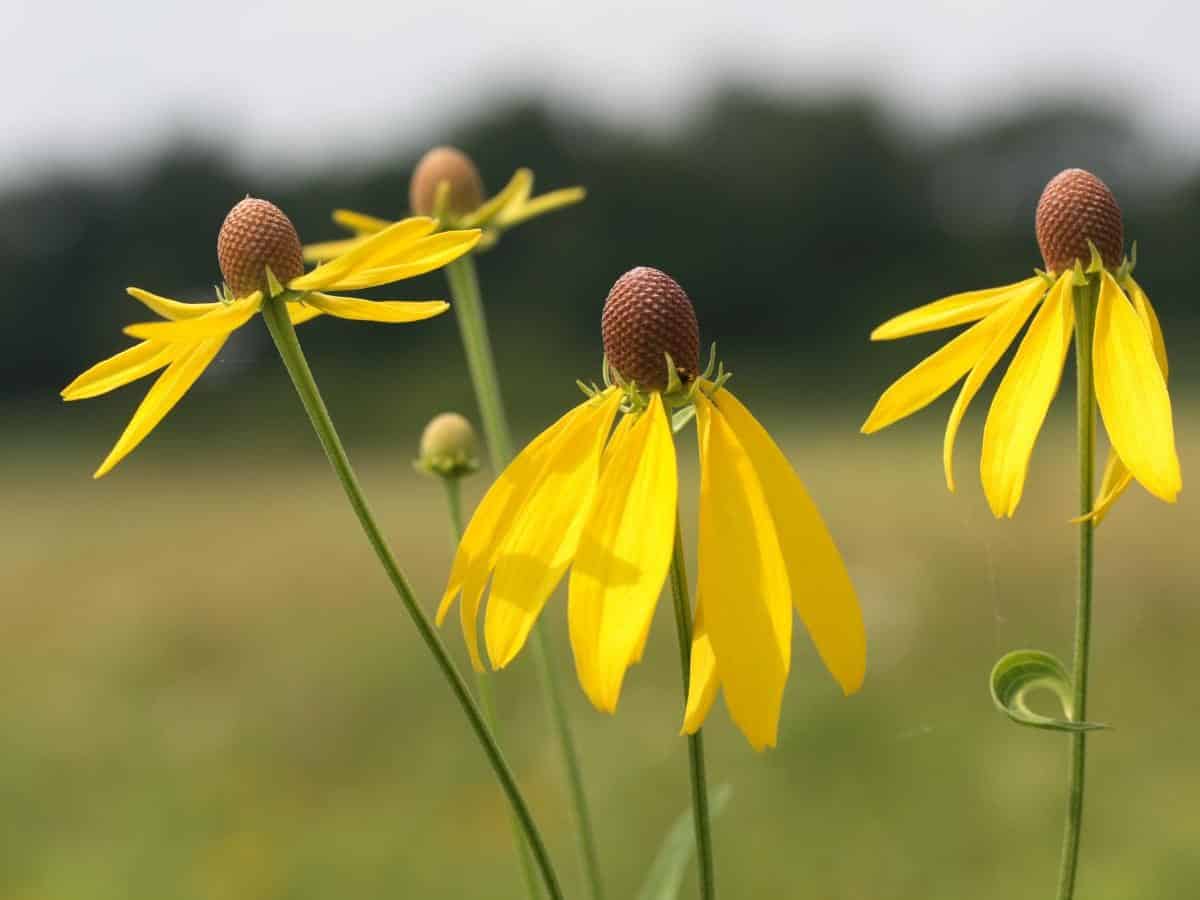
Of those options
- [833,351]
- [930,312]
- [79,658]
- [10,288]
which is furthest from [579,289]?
[930,312]

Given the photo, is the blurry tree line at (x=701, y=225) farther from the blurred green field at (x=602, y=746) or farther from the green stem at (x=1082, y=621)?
the green stem at (x=1082, y=621)

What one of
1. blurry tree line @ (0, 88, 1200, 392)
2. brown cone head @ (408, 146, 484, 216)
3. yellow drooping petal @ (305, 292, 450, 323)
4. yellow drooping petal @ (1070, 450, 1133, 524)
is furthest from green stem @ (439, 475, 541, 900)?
blurry tree line @ (0, 88, 1200, 392)

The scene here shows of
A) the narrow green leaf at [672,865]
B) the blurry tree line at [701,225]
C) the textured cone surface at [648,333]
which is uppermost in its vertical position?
the textured cone surface at [648,333]

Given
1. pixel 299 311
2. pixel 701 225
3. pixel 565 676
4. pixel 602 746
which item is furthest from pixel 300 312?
pixel 701 225

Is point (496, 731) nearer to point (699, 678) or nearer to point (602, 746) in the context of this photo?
point (699, 678)

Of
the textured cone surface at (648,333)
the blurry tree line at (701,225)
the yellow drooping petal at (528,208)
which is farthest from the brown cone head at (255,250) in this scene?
the blurry tree line at (701,225)

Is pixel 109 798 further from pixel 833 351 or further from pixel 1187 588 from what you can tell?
pixel 833 351

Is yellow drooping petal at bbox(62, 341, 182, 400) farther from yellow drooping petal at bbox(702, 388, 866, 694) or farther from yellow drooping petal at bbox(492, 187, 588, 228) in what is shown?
yellow drooping petal at bbox(492, 187, 588, 228)
